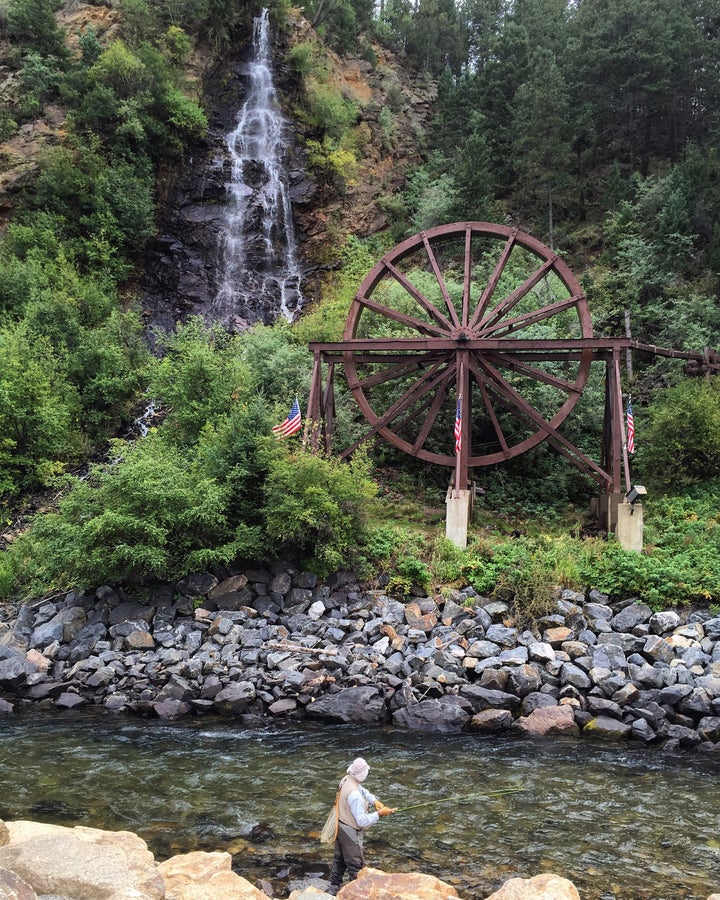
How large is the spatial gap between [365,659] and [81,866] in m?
6.45

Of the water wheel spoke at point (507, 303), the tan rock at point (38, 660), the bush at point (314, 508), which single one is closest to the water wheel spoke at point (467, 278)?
the water wheel spoke at point (507, 303)

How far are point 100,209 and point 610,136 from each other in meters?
21.9

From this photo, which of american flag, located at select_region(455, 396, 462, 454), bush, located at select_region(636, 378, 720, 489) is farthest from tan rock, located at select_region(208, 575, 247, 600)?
bush, located at select_region(636, 378, 720, 489)

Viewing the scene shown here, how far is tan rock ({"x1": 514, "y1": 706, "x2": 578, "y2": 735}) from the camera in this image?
9023 mm

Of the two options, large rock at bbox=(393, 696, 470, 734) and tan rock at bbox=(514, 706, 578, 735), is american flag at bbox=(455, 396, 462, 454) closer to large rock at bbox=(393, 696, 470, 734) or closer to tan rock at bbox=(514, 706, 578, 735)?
large rock at bbox=(393, 696, 470, 734)

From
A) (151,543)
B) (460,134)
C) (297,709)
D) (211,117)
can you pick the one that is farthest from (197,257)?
(297,709)

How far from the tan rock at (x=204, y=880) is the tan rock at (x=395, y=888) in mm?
647

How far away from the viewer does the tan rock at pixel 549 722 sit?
902cm

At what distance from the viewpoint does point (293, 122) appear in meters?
30.0

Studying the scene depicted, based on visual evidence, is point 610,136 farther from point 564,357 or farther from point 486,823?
point 486,823

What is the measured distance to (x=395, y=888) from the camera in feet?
16.1

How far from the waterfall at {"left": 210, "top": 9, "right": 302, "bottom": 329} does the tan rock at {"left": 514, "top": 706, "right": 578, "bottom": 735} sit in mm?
18257

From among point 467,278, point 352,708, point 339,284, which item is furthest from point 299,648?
point 339,284

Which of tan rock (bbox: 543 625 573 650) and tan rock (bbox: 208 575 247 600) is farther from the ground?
tan rock (bbox: 208 575 247 600)
